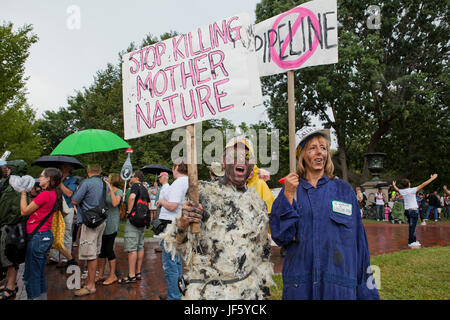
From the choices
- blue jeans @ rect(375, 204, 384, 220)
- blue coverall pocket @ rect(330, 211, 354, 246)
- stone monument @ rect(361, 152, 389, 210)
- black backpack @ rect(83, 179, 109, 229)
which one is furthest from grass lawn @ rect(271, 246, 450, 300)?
stone monument @ rect(361, 152, 389, 210)

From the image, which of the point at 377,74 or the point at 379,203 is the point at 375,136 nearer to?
the point at 377,74

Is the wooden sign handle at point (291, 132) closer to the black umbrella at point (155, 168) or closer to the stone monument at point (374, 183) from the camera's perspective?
the black umbrella at point (155, 168)

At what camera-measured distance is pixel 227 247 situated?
215 centimetres

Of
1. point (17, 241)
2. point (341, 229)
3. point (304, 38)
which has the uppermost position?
point (304, 38)

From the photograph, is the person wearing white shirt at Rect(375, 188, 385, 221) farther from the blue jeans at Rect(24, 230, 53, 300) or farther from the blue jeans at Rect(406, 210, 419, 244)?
the blue jeans at Rect(24, 230, 53, 300)

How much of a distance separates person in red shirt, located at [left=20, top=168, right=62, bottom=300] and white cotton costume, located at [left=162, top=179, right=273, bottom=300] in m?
2.60

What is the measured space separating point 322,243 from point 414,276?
438 cm

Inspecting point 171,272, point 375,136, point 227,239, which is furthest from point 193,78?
point 375,136

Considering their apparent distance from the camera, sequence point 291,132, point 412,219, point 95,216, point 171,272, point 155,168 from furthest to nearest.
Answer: point 155,168
point 412,219
point 95,216
point 171,272
point 291,132

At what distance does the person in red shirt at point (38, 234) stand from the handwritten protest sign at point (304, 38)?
3.15 m

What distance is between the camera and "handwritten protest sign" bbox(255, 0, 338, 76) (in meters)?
3.02

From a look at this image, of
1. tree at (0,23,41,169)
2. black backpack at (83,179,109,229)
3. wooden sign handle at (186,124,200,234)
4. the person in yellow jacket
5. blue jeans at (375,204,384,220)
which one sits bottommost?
blue jeans at (375,204,384,220)

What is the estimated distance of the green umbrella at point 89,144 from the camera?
4914mm
